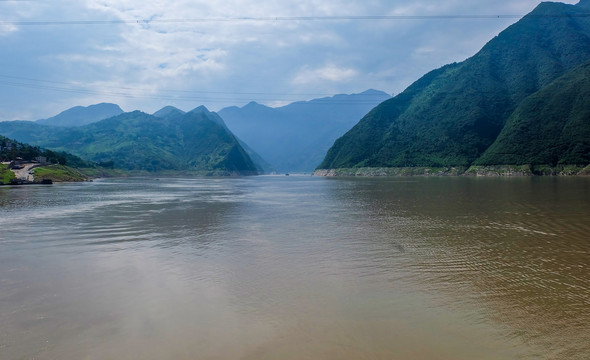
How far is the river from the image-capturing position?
29.9 feet

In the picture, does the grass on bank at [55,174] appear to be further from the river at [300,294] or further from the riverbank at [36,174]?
the river at [300,294]

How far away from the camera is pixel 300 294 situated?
512 inches

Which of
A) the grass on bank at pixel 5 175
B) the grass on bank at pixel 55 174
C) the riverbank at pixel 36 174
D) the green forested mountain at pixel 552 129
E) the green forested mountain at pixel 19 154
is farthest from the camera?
the green forested mountain at pixel 552 129

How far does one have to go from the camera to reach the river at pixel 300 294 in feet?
29.9

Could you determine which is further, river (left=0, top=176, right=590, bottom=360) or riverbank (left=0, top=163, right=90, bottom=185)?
riverbank (left=0, top=163, right=90, bottom=185)

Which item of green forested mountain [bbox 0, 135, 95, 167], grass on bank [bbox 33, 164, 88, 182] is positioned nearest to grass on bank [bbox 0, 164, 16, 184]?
grass on bank [bbox 33, 164, 88, 182]

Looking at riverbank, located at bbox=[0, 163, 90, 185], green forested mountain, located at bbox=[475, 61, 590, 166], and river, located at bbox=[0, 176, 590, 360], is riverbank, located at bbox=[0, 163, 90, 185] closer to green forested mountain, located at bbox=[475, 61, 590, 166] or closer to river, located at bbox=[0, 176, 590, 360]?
river, located at bbox=[0, 176, 590, 360]

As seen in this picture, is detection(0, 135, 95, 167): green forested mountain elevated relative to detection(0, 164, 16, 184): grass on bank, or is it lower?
elevated

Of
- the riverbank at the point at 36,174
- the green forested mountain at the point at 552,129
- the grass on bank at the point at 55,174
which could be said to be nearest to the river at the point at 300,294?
the riverbank at the point at 36,174

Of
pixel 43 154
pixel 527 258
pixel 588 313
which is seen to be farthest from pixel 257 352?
pixel 43 154

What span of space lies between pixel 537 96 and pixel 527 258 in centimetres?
21726

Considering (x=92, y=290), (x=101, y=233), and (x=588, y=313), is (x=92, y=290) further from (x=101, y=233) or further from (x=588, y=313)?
(x=588, y=313)

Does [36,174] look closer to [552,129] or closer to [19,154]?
[19,154]

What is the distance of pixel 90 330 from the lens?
10086 millimetres
